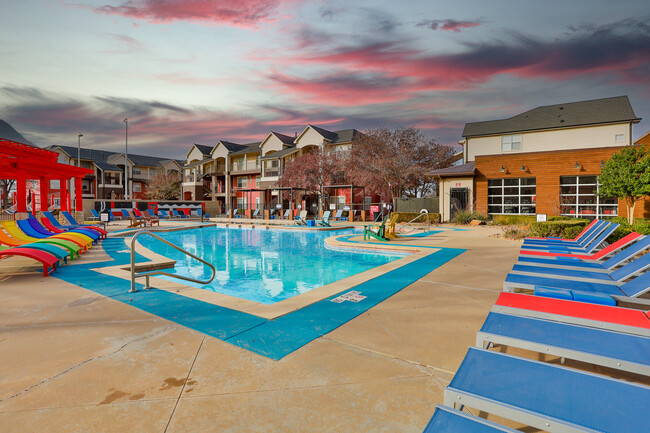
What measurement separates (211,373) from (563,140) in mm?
32925

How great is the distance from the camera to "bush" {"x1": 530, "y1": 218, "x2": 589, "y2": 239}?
10836 millimetres

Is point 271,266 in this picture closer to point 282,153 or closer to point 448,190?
point 448,190

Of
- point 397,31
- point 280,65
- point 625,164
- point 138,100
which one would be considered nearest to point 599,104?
point 625,164

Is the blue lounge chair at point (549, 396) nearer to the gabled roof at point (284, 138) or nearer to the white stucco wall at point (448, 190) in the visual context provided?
the white stucco wall at point (448, 190)

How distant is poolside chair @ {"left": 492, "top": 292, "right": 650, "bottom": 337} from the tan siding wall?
2077cm

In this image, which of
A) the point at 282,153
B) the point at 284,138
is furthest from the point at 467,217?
the point at 284,138

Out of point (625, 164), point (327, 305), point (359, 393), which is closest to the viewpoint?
point (359, 393)

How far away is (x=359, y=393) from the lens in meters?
2.32

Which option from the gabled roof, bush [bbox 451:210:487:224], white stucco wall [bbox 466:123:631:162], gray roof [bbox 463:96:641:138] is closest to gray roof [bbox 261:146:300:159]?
the gabled roof

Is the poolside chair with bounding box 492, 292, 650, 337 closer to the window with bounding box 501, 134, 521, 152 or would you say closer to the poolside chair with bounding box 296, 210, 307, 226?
the poolside chair with bounding box 296, 210, 307, 226

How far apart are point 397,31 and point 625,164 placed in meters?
13.7

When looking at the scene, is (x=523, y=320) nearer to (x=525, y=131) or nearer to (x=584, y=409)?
(x=584, y=409)

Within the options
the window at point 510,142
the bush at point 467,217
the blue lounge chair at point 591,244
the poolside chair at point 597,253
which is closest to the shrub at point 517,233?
the blue lounge chair at point 591,244

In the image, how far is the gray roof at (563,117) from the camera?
1005 inches
